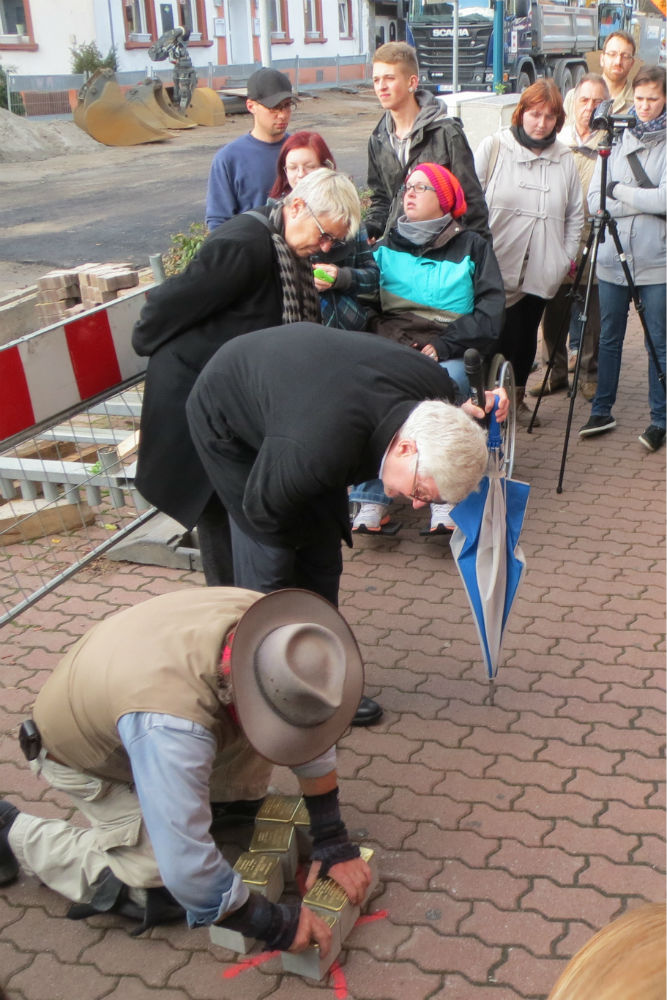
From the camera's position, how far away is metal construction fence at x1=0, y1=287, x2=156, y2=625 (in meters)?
3.63

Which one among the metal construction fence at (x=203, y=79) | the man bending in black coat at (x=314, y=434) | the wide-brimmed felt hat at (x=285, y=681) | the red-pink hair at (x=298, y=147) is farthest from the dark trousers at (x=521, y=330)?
the metal construction fence at (x=203, y=79)

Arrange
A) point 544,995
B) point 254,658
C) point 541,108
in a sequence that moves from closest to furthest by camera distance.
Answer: point 254,658, point 544,995, point 541,108

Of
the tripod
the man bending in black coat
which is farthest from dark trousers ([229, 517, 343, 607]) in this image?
the tripod

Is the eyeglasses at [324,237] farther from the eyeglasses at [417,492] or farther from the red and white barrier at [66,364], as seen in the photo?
the eyeglasses at [417,492]

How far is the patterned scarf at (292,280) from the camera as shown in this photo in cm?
354

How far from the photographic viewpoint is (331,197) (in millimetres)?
3389

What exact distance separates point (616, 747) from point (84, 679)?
73.6 inches

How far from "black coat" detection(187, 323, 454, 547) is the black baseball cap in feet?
7.87

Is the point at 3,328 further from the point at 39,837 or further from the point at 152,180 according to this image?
the point at 152,180

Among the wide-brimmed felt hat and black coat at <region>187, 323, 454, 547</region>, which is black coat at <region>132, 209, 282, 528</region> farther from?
the wide-brimmed felt hat

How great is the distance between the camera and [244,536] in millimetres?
3291

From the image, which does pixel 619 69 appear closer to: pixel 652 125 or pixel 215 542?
pixel 652 125

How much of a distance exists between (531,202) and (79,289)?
255 cm

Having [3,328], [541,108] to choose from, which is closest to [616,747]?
[541,108]
